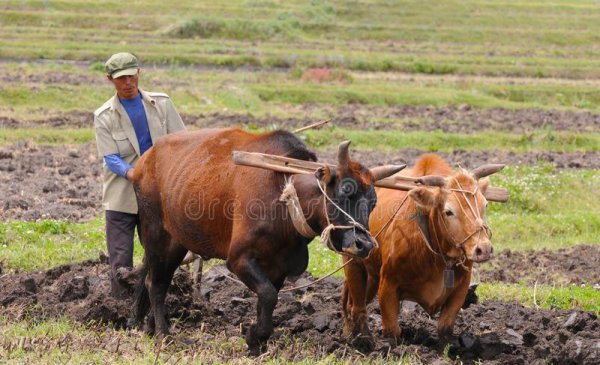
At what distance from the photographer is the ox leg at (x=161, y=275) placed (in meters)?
8.77

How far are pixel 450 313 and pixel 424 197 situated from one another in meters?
1.01

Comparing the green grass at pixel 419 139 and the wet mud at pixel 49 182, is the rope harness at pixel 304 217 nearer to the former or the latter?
the wet mud at pixel 49 182

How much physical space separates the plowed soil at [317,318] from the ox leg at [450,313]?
0.10 m

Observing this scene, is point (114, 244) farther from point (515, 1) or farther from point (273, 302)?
point (515, 1)

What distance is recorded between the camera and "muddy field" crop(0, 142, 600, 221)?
14359 millimetres

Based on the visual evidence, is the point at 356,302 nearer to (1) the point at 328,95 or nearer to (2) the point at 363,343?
(2) the point at 363,343

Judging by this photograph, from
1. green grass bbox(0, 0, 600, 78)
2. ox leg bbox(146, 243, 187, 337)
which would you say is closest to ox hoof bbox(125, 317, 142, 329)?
ox leg bbox(146, 243, 187, 337)

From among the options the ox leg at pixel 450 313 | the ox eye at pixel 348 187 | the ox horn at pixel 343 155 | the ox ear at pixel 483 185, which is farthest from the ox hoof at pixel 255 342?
the ox ear at pixel 483 185

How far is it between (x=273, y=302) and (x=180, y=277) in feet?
7.33

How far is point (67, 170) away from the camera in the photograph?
1723 cm

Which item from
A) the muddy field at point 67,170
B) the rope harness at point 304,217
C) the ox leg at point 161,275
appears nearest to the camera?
the rope harness at point 304,217

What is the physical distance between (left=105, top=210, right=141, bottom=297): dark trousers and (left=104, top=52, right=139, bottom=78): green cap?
1307 mm

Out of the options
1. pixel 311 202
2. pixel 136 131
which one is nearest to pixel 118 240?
pixel 136 131

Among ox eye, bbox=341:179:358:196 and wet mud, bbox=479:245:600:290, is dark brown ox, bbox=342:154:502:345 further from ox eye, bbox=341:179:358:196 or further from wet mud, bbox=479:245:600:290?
wet mud, bbox=479:245:600:290
